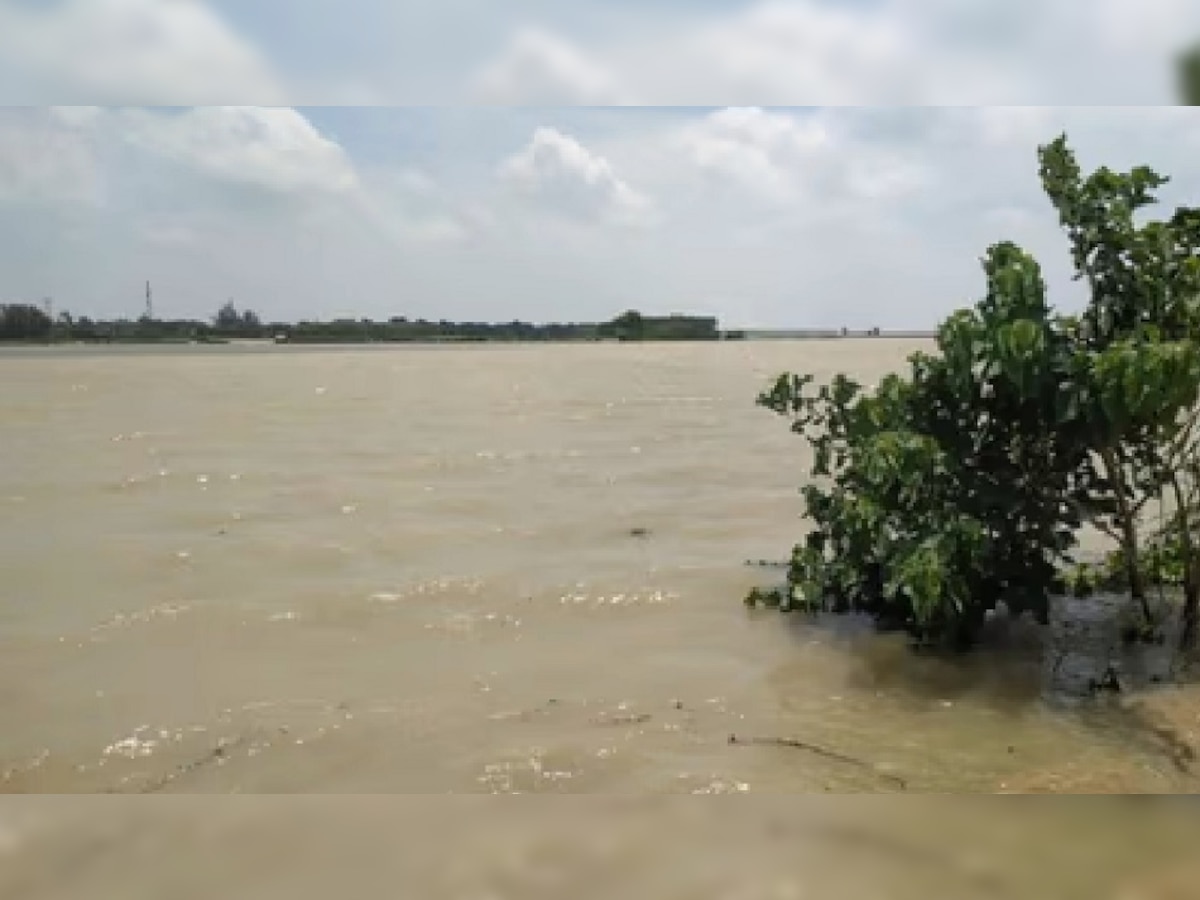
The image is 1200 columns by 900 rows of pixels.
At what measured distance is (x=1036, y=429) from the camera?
5.98 metres

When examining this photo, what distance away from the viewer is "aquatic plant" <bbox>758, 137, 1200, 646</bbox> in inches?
214

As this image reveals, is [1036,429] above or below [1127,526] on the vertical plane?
above

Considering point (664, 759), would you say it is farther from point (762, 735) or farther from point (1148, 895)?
point (1148, 895)

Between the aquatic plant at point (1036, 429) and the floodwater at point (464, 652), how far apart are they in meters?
0.53

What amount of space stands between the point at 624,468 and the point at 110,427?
834 cm

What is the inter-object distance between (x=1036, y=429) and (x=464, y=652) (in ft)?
10.2

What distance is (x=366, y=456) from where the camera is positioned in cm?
1430

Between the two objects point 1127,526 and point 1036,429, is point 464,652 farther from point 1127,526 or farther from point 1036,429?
point 1127,526

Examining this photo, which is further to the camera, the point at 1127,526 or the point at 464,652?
the point at 464,652

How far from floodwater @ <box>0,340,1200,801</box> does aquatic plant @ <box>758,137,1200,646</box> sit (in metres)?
0.53

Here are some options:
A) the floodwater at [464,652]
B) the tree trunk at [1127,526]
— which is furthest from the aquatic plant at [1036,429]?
the floodwater at [464,652]

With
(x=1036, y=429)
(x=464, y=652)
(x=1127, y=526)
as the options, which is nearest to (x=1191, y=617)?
(x=1127, y=526)

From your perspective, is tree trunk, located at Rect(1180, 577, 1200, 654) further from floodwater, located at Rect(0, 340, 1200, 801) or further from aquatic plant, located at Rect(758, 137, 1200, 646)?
floodwater, located at Rect(0, 340, 1200, 801)

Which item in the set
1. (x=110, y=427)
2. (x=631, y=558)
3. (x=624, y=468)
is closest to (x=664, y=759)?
(x=631, y=558)
